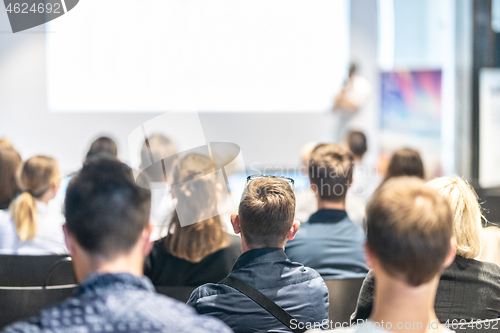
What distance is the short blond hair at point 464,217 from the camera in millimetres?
1397

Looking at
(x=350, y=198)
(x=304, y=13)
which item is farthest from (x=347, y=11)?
(x=350, y=198)

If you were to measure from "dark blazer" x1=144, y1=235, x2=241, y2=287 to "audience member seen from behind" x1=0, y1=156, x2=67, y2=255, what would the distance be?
611 mm

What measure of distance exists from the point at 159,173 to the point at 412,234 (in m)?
1.72

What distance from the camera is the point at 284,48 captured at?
466 cm

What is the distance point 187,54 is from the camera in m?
4.60

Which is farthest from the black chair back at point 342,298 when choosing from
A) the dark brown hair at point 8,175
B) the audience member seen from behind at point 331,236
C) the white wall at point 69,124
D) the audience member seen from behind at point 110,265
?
the white wall at point 69,124

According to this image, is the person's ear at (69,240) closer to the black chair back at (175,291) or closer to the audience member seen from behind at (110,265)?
the audience member seen from behind at (110,265)

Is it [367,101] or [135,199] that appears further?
[367,101]

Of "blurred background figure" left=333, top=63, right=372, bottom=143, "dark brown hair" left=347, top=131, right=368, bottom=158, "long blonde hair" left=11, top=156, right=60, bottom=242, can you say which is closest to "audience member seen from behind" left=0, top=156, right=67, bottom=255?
"long blonde hair" left=11, top=156, right=60, bottom=242

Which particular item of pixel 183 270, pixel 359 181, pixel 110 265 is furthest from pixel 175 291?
pixel 359 181

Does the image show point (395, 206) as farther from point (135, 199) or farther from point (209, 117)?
point (209, 117)

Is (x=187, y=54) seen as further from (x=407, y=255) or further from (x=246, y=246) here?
(x=407, y=255)

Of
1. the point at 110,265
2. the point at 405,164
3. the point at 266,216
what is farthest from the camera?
the point at 405,164

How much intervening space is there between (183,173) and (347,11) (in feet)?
12.0
